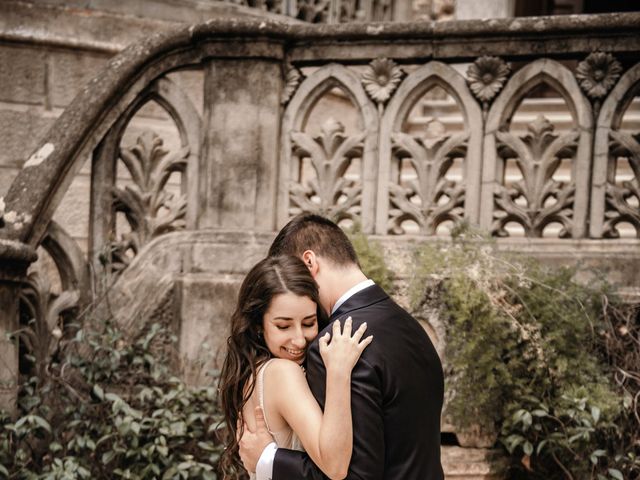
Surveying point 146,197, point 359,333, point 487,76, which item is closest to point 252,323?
point 359,333

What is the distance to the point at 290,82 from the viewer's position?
527 centimetres

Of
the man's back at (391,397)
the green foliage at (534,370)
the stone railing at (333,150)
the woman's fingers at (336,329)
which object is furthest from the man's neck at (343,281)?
the stone railing at (333,150)

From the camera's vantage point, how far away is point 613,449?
4441mm

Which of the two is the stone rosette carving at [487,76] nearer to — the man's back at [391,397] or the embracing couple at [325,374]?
the embracing couple at [325,374]

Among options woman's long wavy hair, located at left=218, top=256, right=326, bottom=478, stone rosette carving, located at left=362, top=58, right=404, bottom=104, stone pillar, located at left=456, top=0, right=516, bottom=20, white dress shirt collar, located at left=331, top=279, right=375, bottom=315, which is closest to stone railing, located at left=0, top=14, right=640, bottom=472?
stone rosette carving, located at left=362, top=58, right=404, bottom=104

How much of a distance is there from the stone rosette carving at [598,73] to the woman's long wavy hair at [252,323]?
2.54 meters

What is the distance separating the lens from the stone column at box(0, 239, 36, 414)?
4.62 meters

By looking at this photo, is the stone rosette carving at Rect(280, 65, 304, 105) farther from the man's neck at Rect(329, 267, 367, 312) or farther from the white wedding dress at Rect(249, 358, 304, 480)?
the white wedding dress at Rect(249, 358, 304, 480)

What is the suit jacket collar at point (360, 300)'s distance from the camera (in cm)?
298

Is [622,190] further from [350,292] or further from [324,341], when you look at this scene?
[324,341]

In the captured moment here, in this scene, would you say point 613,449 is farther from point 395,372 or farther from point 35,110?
point 35,110

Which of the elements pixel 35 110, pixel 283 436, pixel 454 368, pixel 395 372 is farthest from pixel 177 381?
pixel 35 110

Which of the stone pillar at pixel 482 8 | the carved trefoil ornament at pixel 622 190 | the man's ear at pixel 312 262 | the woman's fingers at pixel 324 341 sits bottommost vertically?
the woman's fingers at pixel 324 341

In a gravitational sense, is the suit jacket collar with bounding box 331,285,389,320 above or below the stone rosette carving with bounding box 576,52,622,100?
below
